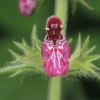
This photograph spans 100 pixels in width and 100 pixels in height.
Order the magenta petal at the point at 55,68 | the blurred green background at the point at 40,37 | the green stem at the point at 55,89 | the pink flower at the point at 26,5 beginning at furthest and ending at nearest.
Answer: the blurred green background at the point at 40,37
the pink flower at the point at 26,5
the green stem at the point at 55,89
the magenta petal at the point at 55,68

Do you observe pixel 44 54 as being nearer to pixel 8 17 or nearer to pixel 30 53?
pixel 30 53

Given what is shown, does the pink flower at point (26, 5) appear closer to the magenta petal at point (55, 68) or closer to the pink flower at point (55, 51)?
the pink flower at point (55, 51)

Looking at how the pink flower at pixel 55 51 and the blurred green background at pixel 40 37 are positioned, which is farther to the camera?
the blurred green background at pixel 40 37

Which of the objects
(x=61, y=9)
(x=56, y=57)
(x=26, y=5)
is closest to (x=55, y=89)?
(x=56, y=57)

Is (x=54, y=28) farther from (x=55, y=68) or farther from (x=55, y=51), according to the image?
(x=55, y=68)

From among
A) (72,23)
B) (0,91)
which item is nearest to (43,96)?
(0,91)

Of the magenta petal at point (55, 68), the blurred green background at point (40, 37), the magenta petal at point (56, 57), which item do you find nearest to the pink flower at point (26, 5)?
the magenta petal at point (56, 57)
